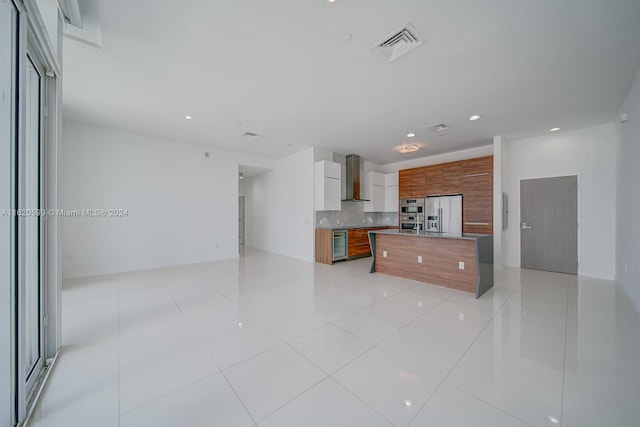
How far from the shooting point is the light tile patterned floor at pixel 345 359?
1.42m

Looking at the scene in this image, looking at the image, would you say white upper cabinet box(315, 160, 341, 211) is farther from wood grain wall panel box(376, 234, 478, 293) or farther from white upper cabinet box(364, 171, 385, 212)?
wood grain wall panel box(376, 234, 478, 293)

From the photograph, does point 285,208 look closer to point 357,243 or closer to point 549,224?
point 357,243

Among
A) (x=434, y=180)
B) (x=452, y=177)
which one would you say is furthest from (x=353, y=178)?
(x=452, y=177)

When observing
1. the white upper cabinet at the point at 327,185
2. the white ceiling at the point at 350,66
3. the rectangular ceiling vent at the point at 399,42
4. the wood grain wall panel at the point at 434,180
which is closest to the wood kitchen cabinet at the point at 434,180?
the wood grain wall panel at the point at 434,180

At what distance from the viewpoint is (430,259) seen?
404 cm

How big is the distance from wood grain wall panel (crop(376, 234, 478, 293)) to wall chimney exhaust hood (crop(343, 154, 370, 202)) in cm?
214

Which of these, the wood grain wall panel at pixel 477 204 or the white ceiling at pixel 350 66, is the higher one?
the white ceiling at pixel 350 66

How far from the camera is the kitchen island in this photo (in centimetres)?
355

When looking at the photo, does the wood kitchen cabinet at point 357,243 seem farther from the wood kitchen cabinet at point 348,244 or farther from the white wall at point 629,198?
the white wall at point 629,198

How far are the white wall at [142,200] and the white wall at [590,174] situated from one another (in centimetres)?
743

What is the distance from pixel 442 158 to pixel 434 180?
0.95 meters

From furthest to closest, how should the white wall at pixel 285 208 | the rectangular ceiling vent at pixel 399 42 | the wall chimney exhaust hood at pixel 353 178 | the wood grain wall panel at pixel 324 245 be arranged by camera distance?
the wall chimney exhaust hood at pixel 353 178, the white wall at pixel 285 208, the wood grain wall panel at pixel 324 245, the rectangular ceiling vent at pixel 399 42

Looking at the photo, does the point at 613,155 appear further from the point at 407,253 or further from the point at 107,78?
the point at 107,78

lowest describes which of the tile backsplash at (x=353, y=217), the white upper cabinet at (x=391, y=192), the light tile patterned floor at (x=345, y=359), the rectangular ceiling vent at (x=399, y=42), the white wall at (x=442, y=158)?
the light tile patterned floor at (x=345, y=359)
